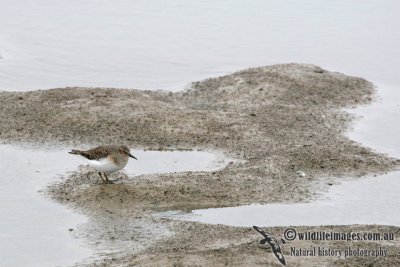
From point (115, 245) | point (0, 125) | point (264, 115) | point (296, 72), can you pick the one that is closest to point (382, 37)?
point (296, 72)

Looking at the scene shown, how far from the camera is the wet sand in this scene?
9.57m

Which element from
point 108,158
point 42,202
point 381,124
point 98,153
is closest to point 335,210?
point 108,158

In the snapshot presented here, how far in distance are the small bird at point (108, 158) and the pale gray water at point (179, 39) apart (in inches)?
202

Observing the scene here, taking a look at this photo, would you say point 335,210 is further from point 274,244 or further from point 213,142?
point 213,142

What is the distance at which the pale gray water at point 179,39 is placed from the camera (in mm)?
17453

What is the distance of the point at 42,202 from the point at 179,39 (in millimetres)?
9602

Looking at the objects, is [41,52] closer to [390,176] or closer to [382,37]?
[382,37]

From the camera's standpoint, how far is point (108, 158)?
1120 centimetres

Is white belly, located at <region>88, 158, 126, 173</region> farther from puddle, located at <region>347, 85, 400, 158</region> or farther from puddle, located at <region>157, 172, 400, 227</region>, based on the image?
puddle, located at <region>347, 85, 400, 158</region>

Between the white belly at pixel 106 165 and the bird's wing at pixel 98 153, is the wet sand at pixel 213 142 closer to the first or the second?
the white belly at pixel 106 165

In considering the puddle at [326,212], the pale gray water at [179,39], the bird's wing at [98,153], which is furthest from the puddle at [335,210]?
the pale gray water at [179,39]

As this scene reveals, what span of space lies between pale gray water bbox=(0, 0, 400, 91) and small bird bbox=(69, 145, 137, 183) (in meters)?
5.12

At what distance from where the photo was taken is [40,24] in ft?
70.1

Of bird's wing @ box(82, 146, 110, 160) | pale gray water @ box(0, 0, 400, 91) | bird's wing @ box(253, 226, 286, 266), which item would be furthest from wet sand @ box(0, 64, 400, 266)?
pale gray water @ box(0, 0, 400, 91)
